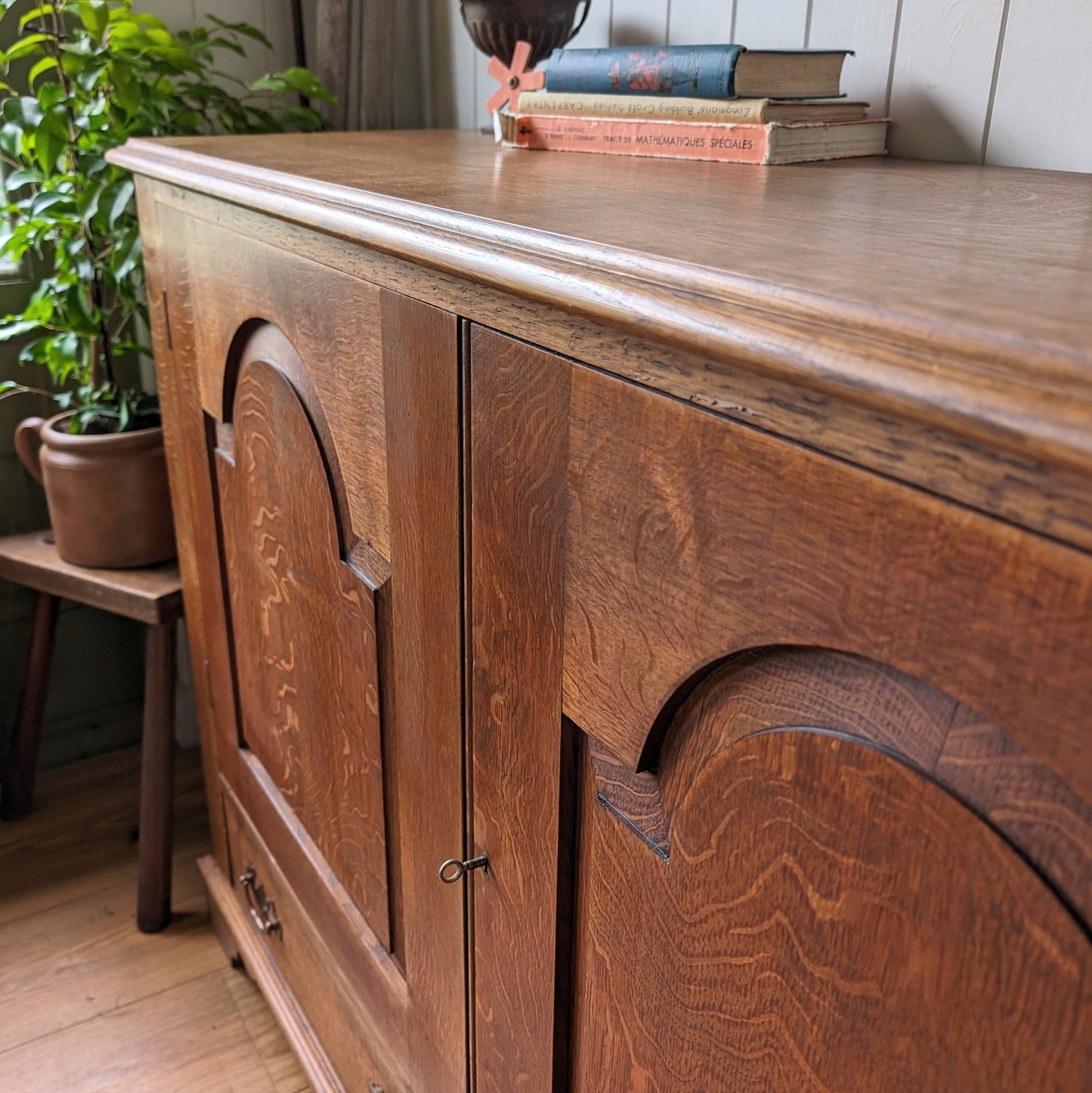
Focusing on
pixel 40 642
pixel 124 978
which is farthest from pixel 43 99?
pixel 124 978

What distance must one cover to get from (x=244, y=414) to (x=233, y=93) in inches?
36.1

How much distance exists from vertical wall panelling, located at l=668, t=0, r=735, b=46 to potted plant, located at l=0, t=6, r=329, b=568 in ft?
1.82

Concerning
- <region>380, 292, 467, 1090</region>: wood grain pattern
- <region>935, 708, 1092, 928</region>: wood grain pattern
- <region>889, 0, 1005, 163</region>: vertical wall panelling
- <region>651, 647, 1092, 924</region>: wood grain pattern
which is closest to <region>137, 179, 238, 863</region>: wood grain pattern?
<region>380, 292, 467, 1090</region>: wood grain pattern

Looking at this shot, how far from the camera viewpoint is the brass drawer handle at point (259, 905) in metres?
1.17

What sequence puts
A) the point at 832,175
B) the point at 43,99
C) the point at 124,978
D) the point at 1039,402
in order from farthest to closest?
the point at 124,978 < the point at 43,99 < the point at 832,175 < the point at 1039,402

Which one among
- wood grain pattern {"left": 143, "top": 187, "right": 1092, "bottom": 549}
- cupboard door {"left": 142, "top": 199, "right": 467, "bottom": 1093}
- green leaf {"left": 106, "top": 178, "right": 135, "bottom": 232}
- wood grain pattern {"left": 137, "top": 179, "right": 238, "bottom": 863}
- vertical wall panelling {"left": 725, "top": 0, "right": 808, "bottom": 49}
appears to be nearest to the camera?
wood grain pattern {"left": 143, "top": 187, "right": 1092, "bottom": 549}

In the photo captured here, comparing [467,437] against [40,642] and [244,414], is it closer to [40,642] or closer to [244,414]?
[244,414]

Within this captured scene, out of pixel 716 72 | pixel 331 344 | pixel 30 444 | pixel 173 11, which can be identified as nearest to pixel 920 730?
pixel 331 344

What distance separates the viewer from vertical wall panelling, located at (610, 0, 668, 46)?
3.44 feet

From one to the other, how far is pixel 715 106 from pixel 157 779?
1.12 metres

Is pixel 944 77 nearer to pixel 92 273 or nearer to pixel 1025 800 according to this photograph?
pixel 1025 800

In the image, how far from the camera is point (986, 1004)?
13.1 inches

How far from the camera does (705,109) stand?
2.59ft

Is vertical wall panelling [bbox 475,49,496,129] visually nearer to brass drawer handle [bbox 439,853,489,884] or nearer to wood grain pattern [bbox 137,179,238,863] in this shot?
wood grain pattern [bbox 137,179,238,863]
